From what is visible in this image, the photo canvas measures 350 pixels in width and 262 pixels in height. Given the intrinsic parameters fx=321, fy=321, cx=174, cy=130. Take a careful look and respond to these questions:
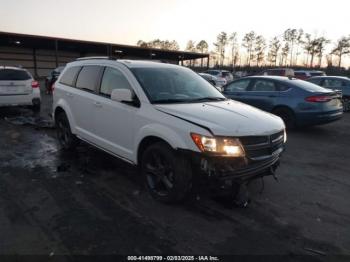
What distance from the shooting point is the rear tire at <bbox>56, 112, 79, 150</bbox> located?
20.9 ft

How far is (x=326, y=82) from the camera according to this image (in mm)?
14547

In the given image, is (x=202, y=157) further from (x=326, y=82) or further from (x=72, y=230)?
(x=326, y=82)

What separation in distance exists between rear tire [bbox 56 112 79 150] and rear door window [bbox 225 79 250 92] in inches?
225

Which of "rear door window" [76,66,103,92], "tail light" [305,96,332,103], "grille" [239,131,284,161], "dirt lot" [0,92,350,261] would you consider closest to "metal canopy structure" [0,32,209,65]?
"rear door window" [76,66,103,92]

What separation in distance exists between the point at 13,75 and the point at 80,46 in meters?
28.4

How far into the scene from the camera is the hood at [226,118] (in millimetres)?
3738

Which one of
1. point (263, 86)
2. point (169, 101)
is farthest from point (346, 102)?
point (169, 101)

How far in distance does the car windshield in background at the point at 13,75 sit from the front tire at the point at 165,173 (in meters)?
8.02

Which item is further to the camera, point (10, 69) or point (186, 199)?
point (10, 69)

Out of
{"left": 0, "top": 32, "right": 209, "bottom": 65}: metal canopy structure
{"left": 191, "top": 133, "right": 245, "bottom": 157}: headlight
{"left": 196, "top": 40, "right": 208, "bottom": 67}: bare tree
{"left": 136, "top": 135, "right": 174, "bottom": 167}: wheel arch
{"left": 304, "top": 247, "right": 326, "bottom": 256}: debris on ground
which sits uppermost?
{"left": 196, "top": 40, "right": 208, "bottom": 67}: bare tree

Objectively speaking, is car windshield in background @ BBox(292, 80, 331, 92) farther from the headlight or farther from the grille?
the headlight

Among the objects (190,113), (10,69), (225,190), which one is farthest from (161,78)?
(10,69)

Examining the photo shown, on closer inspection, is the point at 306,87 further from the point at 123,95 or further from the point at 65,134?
the point at 65,134

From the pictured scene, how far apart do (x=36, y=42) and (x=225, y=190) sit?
3530 centimetres
